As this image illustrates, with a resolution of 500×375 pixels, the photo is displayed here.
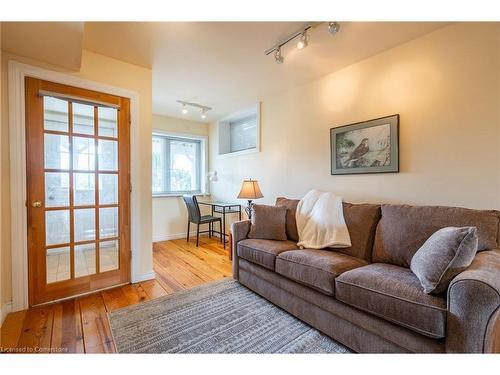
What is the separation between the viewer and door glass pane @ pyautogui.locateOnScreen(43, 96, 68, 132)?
6.86 ft

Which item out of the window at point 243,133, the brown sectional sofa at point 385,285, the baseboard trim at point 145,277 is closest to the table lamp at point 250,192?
the window at point 243,133

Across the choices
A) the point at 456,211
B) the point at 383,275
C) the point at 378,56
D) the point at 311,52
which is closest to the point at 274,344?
the point at 383,275

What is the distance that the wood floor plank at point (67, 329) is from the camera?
154 centimetres

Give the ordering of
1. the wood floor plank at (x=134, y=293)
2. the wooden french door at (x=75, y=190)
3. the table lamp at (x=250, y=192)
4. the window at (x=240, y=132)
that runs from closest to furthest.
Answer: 1. the wooden french door at (x=75, y=190)
2. the wood floor plank at (x=134, y=293)
3. the table lamp at (x=250, y=192)
4. the window at (x=240, y=132)

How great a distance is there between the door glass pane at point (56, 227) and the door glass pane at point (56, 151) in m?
0.43

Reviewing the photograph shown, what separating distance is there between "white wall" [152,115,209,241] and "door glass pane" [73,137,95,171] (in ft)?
6.77

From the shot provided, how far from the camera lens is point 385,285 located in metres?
1.36

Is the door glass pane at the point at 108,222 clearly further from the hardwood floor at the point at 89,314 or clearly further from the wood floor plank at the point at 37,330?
the wood floor plank at the point at 37,330

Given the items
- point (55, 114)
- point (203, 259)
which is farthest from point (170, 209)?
point (55, 114)

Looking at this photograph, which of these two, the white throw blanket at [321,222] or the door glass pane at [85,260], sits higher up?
the white throw blanket at [321,222]
